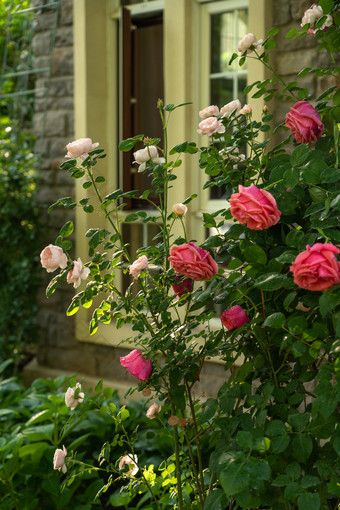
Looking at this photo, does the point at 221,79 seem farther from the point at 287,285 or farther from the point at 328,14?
the point at 287,285

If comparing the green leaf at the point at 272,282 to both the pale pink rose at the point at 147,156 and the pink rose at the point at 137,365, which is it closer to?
the pink rose at the point at 137,365

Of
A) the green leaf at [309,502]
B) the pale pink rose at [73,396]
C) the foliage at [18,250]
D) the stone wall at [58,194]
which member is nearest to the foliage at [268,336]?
the green leaf at [309,502]

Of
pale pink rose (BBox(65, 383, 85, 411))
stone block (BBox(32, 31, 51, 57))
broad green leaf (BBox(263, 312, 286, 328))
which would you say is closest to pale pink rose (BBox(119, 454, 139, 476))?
pale pink rose (BBox(65, 383, 85, 411))

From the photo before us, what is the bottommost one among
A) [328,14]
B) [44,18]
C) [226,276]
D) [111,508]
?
[111,508]

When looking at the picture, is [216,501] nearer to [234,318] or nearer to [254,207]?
[234,318]

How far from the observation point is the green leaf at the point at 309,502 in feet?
4.51

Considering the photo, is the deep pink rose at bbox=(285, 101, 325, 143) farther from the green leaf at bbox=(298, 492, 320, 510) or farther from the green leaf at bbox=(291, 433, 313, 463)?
→ the green leaf at bbox=(298, 492, 320, 510)

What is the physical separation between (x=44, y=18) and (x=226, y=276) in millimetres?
3491

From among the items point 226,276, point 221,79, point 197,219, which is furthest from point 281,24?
point 226,276

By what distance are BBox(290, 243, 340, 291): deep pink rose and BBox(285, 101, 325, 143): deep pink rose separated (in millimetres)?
511

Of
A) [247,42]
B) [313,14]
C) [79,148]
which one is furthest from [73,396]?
[313,14]

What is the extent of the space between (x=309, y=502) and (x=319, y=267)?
0.45 meters

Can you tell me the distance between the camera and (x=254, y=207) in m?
1.48

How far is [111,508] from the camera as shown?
324 cm
